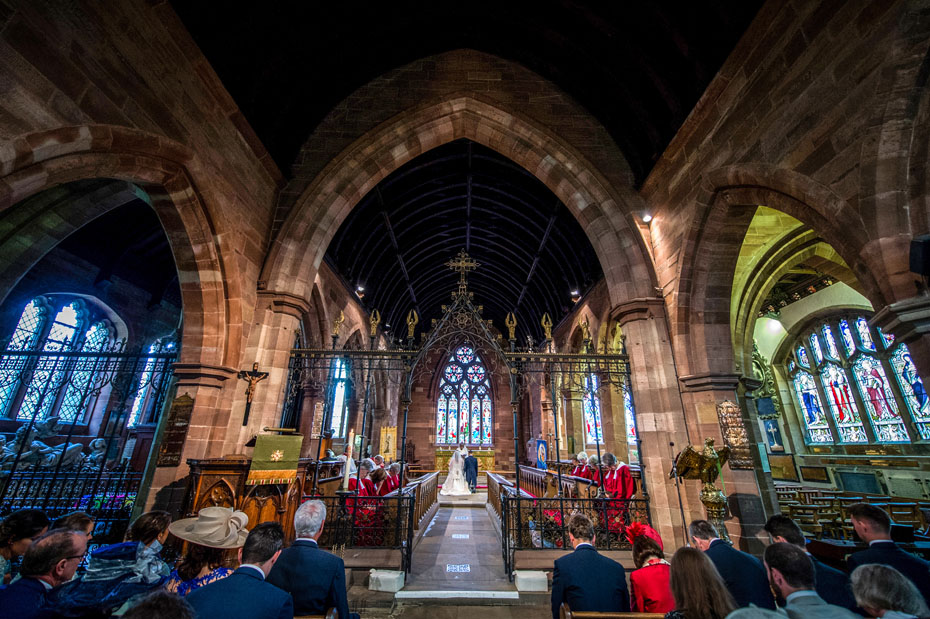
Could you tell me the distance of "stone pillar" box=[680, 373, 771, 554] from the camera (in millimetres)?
4453

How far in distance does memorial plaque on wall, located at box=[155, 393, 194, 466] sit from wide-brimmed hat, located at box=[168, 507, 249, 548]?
3.18 m

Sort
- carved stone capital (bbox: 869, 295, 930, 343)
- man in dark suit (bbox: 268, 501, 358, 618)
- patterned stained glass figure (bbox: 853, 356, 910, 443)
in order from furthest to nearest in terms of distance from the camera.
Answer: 1. patterned stained glass figure (bbox: 853, 356, 910, 443)
2. carved stone capital (bbox: 869, 295, 930, 343)
3. man in dark suit (bbox: 268, 501, 358, 618)

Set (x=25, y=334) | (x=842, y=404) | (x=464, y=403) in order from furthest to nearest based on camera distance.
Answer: (x=464, y=403), (x=842, y=404), (x=25, y=334)

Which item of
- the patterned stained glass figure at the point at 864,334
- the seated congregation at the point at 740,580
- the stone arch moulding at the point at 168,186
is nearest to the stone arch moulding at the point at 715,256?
the seated congregation at the point at 740,580

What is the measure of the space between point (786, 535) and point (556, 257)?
34.2 ft

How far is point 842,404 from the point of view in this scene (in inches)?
403

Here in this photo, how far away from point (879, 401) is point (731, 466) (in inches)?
329

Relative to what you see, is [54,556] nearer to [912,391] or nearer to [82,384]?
[82,384]

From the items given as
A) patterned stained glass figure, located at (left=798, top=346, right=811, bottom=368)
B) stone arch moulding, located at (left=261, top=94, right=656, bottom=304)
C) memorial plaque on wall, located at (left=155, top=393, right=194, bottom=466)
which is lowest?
memorial plaque on wall, located at (left=155, top=393, right=194, bottom=466)

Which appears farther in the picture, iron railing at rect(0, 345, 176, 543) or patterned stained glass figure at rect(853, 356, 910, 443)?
patterned stained glass figure at rect(853, 356, 910, 443)

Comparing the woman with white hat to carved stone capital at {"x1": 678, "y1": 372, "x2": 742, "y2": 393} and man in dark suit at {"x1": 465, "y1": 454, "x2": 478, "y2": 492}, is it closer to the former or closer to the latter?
carved stone capital at {"x1": 678, "y1": 372, "x2": 742, "y2": 393}

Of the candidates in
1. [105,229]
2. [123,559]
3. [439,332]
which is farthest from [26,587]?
[105,229]

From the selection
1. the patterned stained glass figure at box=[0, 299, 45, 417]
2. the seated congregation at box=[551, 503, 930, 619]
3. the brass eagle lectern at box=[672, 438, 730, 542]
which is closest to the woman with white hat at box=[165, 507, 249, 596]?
the seated congregation at box=[551, 503, 930, 619]

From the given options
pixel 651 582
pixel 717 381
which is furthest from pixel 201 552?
pixel 717 381
